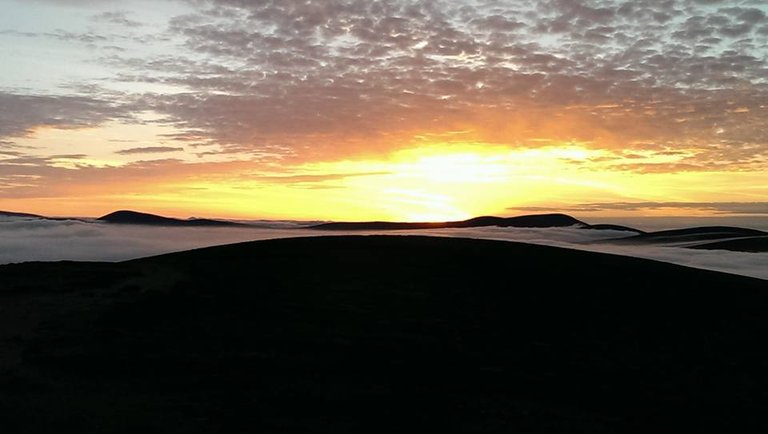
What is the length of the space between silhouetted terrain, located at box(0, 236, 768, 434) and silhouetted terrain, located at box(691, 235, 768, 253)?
40.1 metres

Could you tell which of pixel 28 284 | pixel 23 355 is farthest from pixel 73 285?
pixel 23 355

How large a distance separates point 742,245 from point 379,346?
68.0 meters

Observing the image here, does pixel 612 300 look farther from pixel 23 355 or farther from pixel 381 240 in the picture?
pixel 23 355

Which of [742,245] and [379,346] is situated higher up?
[742,245]

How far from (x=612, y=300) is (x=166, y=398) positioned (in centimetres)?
2161

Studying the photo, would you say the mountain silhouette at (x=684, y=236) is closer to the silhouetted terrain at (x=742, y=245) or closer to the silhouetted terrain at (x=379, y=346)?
the silhouetted terrain at (x=742, y=245)

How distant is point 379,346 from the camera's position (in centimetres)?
2211

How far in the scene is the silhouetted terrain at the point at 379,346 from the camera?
15961 millimetres

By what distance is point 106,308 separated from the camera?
2661 cm

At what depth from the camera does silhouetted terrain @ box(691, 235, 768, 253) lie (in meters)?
71.1

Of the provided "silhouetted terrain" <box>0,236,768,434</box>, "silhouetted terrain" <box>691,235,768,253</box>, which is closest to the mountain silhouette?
"silhouetted terrain" <box>691,235,768,253</box>

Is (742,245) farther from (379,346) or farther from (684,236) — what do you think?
(379,346)

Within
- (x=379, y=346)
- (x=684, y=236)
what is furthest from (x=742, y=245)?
(x=379, y=346)

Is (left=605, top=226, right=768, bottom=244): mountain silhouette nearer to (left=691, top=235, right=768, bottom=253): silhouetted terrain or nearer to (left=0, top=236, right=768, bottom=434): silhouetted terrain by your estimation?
(left=691, top=235, right=768, bottom=253): silhouetted terrain
